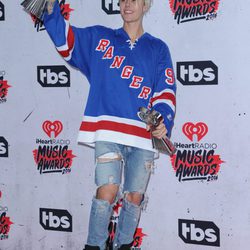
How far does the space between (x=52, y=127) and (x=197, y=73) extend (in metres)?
0.84

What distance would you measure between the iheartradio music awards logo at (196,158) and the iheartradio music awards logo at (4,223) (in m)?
1.02

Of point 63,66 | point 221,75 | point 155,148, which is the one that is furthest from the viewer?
point 63,66

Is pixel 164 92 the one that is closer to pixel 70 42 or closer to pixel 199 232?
pixel 70 42

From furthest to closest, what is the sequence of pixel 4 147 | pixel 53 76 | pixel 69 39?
pixel 4 147, pixel 53 76, pixel 69 39

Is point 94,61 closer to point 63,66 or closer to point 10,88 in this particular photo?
point 63,66

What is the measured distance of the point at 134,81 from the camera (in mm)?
1968

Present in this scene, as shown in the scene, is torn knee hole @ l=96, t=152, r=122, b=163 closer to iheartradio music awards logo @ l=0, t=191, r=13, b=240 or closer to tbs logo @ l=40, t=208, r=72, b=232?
tbs logo @ l=40, t=208, r=72, b=232

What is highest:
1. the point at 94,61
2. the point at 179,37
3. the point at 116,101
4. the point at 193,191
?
the point at 179,37

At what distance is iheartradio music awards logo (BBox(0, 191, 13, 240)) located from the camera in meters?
2.71

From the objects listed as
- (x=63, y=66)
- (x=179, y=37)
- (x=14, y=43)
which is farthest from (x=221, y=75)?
(x=14, y=43)

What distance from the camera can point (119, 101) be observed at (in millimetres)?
1941

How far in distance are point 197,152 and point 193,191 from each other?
0.20 m

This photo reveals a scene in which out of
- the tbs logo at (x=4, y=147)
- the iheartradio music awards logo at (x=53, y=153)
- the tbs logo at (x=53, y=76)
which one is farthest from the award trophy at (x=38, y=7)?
the tbs logo at (x=4, y=147)

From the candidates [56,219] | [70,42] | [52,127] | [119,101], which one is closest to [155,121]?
[119,101]
